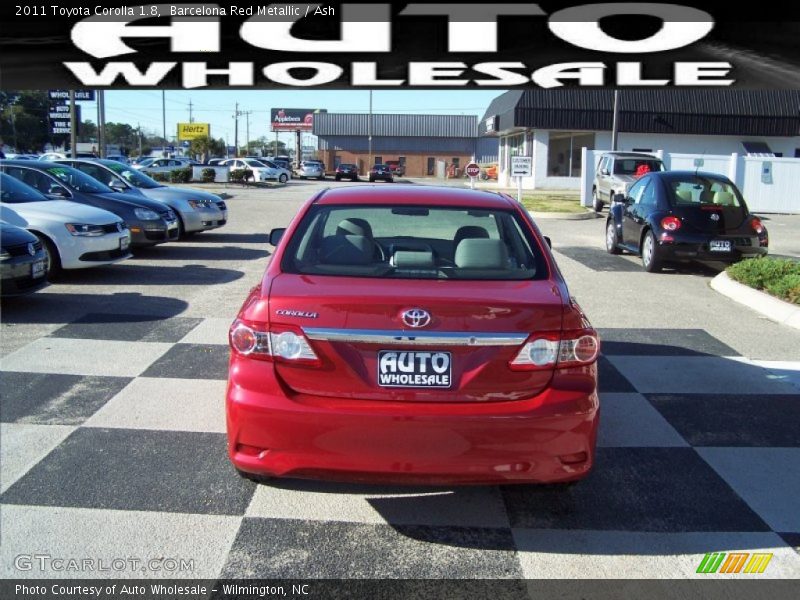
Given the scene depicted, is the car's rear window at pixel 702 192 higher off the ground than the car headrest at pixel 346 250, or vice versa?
the car's rear window at pixel 702 192

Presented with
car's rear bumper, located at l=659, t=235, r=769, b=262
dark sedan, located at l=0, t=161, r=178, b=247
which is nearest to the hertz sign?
dark sedan, located at l=0, t=161, r=178, b=247

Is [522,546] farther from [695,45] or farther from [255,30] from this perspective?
[695,45]

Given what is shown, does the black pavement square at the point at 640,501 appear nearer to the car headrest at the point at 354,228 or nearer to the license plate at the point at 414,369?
the license plate at the point at 414,369

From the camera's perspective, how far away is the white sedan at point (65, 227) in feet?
31.2

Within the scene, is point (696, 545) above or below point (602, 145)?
below

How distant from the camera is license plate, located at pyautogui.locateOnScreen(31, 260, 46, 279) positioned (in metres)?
7.84

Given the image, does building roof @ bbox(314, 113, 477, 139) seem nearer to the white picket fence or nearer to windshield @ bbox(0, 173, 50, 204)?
the white picket fence

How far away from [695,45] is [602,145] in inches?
1078

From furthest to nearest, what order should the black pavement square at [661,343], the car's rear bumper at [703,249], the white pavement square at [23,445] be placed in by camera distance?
the car's rear bumper at [703,249], the black pavement square at [661,343], the white pavement square at [23,445]

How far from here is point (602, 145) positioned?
41281 millimetres

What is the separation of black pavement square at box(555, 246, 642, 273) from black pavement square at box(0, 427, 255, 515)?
342 inches

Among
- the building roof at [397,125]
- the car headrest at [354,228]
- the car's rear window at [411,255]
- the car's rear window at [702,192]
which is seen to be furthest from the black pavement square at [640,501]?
the building roof at [397,125]

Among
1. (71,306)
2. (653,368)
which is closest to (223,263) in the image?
(71,306)

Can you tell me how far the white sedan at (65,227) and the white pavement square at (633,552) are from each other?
771 cm
